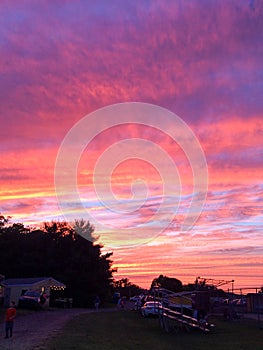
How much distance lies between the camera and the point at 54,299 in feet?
215

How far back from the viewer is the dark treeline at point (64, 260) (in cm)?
7181

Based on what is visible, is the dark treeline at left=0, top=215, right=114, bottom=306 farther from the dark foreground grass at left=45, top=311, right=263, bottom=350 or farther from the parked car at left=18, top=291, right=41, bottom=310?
the dark foreground grass at left=45, top=311, right=263, bottom=350

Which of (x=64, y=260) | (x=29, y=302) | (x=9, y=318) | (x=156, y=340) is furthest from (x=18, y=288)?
(x=156, y=340)

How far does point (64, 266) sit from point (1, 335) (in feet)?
166

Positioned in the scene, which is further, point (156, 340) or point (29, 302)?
point (29, 302)

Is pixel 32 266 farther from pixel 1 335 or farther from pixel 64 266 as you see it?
pixel 1 335

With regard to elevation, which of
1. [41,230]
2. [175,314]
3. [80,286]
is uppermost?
[41,230]

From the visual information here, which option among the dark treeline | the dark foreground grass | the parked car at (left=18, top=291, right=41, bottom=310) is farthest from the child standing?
the dark treeline

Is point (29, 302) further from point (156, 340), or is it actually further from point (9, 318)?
point (156, 340)

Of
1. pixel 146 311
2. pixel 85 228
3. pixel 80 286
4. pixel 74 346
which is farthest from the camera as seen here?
pixel 85 228

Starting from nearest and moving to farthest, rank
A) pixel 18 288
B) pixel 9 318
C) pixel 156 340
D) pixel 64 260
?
pixel 9 318 < pixel 156 340 < pixel 18 288 < pixel 64 260

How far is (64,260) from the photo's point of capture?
7356cm

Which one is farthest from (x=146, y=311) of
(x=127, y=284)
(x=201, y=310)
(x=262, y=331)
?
(x=127, y=284)

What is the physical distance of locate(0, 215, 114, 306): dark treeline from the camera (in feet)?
236
